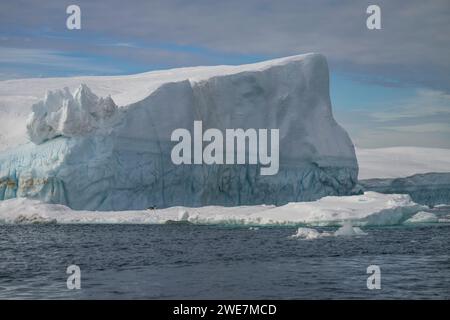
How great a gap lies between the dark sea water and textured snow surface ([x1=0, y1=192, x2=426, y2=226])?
129 centimetres

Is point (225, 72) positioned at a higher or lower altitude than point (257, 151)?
higher

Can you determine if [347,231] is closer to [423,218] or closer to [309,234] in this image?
[309,234]

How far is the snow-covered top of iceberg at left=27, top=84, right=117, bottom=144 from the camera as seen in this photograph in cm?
3550

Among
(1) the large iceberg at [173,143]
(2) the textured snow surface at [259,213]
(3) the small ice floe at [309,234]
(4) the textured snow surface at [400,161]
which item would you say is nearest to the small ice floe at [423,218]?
(2) the textured snow surface at [259,213]

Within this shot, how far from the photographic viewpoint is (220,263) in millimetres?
18969

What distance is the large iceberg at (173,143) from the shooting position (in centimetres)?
3506

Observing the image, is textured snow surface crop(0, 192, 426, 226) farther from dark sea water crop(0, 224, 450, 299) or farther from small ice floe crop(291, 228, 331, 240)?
small ice floe crop(291, 228, 331, 240)

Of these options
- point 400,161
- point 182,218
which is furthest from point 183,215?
point 400,161

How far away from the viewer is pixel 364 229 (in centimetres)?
3031

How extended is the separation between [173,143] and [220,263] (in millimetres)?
Result: 19884

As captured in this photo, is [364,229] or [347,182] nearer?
[364,229]
